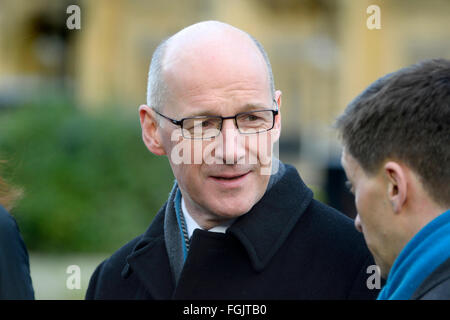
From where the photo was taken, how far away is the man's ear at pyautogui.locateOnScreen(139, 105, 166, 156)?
9.89 feet

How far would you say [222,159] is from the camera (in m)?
2.70

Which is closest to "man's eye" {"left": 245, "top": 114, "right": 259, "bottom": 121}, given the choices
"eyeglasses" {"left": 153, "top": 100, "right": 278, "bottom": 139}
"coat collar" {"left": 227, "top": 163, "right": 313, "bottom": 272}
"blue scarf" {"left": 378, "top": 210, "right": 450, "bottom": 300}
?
"eyeglasses" {"left": 153, "top": 100, "right": 278, "bottom": 139}

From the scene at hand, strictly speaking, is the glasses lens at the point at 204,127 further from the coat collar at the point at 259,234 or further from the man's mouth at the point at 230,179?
the coat collar at the point at 259,234

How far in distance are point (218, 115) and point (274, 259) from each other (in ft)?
1.91

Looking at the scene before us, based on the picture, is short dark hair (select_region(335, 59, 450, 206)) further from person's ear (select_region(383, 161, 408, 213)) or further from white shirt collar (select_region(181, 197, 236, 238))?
white shirt collar (select_region(181, 197, 236, 238))

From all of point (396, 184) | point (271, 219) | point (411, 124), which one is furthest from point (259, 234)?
point (411, 124)

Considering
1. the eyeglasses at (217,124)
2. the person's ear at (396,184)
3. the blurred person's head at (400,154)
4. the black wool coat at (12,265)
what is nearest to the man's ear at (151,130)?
the eyeglasses at (217,124)

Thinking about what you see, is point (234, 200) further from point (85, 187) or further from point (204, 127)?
point (85, 187)

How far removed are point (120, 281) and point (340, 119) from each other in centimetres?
115

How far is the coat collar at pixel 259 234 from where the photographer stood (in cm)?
276

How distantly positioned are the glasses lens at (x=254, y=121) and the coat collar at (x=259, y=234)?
276 mm

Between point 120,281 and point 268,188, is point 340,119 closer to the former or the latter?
point 268,188

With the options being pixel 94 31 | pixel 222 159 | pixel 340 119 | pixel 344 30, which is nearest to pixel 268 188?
pixel 222 159

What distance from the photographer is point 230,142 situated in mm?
2697
